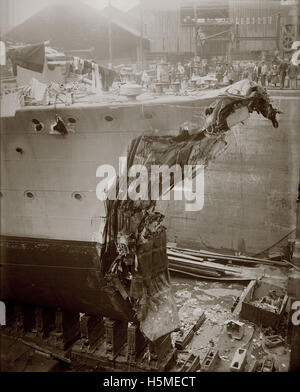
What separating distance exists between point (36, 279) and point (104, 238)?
1610mm

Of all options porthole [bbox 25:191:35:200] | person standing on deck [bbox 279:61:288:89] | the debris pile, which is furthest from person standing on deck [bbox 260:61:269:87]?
porthole [bbox 25:191:35:200]

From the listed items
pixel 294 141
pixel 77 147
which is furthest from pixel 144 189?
pixel 294 141

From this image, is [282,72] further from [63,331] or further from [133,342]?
[63,331]

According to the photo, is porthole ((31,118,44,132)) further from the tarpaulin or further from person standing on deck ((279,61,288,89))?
person standing on deck ((279,61,288,89))

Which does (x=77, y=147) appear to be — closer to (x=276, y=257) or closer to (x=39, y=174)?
(x=39, y=174)

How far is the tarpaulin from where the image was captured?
18.0 feet

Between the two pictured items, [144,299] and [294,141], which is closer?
[144,299]

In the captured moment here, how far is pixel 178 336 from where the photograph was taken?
6.56 metres

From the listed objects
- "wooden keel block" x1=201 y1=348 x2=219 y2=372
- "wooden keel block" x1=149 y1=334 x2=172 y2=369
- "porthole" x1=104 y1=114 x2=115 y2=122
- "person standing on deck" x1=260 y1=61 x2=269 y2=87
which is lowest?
"wooden keel block" x1=201 y1=348 x2=219 y2=372

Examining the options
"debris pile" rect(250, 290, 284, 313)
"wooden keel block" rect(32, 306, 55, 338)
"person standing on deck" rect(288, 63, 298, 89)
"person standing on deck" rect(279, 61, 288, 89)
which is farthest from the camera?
"person standing on deck" rect(288, 63, 298, 89)

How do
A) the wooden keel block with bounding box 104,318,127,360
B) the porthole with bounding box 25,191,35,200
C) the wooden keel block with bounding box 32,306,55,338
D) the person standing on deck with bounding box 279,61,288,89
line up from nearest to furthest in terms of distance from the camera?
the wooden keel block with bounding box 104,318,127,360, the porthole with bounding box 25,191,35,200, the wooden keel block with bounding box 32,306,55,338, the person standing on deck with bounding box 279,61,288,89

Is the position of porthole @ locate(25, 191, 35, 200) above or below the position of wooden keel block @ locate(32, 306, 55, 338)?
above
